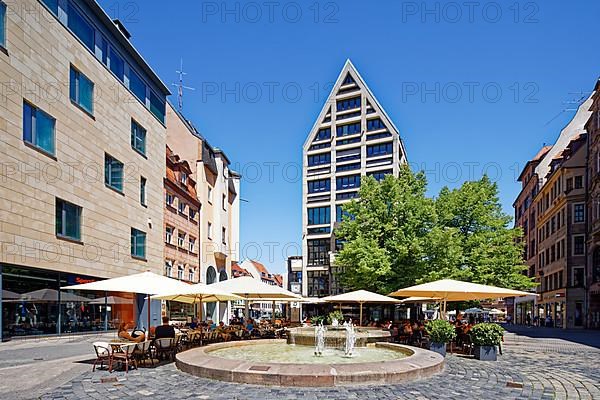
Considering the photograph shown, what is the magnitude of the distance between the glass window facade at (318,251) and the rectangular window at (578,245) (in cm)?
2786

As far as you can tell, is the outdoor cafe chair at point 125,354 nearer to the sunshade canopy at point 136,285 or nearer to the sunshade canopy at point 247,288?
the sunshade canopy at point 136,285

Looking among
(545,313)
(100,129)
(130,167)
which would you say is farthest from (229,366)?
(545,313)

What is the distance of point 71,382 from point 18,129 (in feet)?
40.8

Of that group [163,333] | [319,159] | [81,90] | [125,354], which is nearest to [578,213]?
[319,159]

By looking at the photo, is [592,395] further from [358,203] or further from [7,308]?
[358,203]

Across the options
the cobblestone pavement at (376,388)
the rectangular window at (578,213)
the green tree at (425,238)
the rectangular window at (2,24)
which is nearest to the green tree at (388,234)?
the green tree at (425,238)

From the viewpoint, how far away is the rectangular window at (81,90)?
971 inches

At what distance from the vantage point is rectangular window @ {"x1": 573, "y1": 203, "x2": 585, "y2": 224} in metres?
51.6

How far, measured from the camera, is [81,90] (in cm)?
2556

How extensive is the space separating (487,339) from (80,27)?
2255 centimetres

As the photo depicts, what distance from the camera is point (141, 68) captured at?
32.9 metres

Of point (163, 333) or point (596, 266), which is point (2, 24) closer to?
point (163, 333)

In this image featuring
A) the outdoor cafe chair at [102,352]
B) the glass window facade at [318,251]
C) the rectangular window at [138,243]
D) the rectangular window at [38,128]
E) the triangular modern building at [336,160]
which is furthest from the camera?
the glass window facade at [318,251]

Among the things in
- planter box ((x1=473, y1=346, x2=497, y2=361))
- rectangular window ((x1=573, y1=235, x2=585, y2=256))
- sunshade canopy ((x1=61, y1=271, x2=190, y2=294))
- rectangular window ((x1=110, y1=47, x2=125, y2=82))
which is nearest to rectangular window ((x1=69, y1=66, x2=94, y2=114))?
rectangular window ((x1=110, y1=47, x2=125, y2=82))
